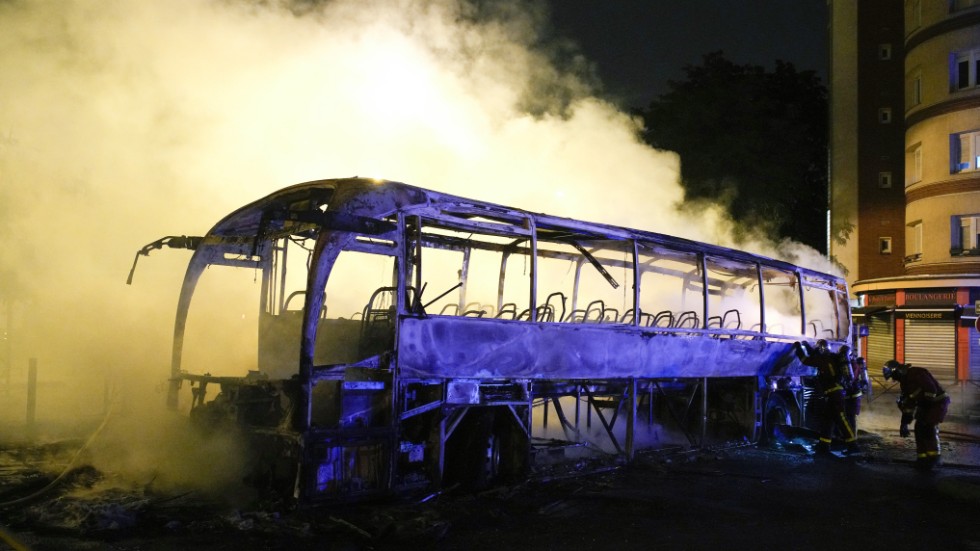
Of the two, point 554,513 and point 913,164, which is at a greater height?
point 913,164

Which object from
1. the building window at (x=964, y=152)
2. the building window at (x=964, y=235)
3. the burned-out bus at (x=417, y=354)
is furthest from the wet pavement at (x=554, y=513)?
the building window at (x=964, y=152)

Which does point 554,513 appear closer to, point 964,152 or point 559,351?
point 559,351

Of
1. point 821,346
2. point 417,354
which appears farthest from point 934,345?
point 417,354

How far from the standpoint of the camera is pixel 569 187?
1695 cm

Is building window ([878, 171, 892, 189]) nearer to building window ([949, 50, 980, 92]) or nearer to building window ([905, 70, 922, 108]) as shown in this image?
building window ([905, 70, 922, 108])

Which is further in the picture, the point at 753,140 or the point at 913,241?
the point at 753,140

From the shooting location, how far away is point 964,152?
2495cm

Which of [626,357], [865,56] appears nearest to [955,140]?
[865,56]

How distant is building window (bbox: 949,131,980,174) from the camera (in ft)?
80.7

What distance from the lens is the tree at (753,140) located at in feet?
92.7

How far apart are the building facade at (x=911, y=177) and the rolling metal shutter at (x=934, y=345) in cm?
3

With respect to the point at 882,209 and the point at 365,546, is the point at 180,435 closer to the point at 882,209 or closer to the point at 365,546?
the point at 365,546

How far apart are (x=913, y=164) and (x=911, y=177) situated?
459mm

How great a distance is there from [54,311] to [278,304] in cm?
1001
